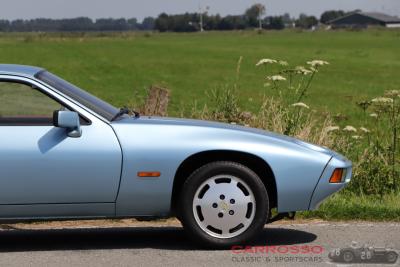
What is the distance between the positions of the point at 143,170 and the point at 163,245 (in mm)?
721

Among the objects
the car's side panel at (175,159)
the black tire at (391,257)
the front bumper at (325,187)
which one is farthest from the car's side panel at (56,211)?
the black tire at (391,257)

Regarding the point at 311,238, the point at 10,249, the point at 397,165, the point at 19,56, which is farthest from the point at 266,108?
the point at 19,56

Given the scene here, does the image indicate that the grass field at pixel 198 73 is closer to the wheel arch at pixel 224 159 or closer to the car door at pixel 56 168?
the wheel arch at pixel 224 159

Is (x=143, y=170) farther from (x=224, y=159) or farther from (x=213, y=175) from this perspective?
(x=224, y=159)

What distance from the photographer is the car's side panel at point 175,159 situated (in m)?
6.30

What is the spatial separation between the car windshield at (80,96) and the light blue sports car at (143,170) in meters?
0.02

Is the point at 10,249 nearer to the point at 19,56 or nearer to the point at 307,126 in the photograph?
the point at 307,126

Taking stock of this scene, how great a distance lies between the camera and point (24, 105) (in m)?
6.63

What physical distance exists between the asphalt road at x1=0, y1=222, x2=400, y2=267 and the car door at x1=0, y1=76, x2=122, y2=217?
1.11 feet

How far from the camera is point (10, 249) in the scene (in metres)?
6.61

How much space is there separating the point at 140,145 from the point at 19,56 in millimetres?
45696

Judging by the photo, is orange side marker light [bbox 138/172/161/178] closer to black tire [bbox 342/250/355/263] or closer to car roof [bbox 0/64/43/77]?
car roof [bbox 0/64/43/77]

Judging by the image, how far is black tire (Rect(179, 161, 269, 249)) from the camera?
6309mm

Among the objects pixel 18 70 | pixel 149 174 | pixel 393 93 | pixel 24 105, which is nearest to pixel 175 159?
pixel 149 174
